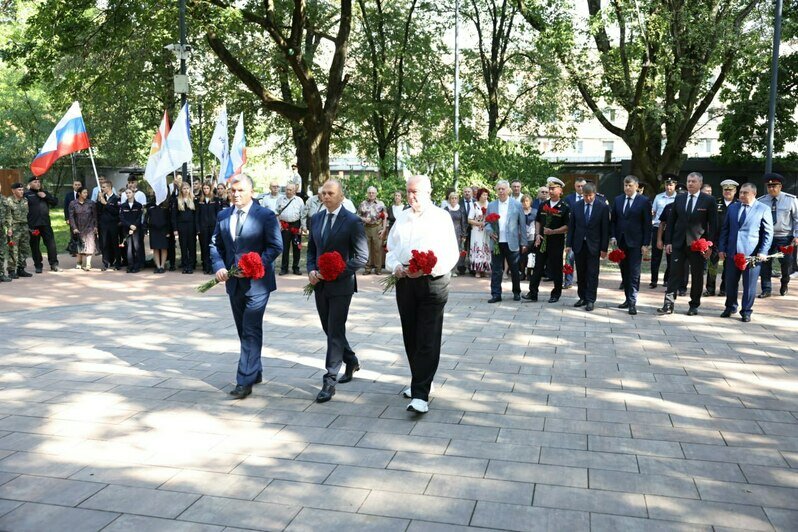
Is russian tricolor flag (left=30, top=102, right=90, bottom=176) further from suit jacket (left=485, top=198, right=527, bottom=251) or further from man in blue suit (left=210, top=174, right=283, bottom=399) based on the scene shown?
man in blue suit (left=210, top=174, right=283, bottom=399)

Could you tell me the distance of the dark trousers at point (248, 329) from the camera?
262 inches

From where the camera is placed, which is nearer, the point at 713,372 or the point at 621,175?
the point at 713,372

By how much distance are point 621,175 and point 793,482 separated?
101 feet

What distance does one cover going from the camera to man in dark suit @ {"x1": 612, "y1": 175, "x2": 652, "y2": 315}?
11133mm

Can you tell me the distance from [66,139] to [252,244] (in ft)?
33.4

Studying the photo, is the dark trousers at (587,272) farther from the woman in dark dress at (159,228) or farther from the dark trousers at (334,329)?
the woman in dark dress at (159,228)

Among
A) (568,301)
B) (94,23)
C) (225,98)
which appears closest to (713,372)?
(568,301)

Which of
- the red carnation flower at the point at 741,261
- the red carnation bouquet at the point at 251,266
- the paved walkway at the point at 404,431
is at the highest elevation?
the red carnation bouquet at the point at 251,266

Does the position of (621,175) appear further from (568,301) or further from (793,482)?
(793,482)

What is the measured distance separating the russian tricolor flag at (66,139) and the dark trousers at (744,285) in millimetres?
12548

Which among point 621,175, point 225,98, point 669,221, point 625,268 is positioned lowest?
point 625,268

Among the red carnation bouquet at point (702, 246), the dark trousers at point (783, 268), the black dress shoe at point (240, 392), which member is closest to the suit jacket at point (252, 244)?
the black dress shoe at point (240, 392)

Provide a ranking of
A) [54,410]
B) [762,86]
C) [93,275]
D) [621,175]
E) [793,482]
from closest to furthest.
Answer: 1. [793,482]
2. [54,410]
3. [93,275]
4. [762,86]
5. [621,175]

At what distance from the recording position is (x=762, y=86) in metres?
24.4
